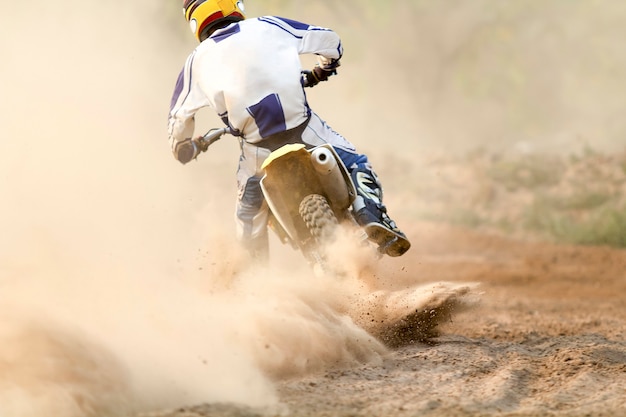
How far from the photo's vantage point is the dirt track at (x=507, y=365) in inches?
150

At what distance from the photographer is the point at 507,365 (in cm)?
503

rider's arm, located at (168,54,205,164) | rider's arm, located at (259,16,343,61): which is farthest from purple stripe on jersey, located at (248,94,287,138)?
rider's arm, located at (259,16,343,61)

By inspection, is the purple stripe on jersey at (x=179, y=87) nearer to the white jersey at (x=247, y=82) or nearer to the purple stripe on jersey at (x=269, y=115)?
the white jersey at (x=247, y=82)

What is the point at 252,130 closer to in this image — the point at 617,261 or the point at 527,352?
the point at 527,352

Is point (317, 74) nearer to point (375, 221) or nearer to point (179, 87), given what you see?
point (179, 87)

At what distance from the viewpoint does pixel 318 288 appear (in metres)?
5.41

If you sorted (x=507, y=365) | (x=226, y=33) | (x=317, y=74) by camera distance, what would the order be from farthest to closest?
(x=317, y=74)
(x=226, y=33)
(x=507, y=365)

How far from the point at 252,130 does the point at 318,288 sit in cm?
111

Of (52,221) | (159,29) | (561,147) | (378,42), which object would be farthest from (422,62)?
(52,221)

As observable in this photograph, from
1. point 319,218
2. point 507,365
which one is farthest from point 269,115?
point 507,365

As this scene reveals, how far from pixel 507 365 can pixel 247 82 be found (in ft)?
7.67

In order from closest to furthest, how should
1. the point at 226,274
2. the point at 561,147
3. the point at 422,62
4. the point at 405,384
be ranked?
the point at 405,384, the point at 226,274, the point at 561,147, the point at 422,62

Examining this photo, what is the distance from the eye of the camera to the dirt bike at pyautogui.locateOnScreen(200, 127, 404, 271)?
5.08 meters

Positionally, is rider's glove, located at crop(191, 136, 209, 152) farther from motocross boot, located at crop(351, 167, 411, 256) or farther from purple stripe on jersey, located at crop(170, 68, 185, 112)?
motocross boot, located at crop(351, 167, 411, 256)
